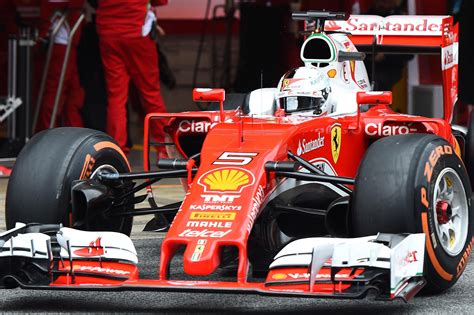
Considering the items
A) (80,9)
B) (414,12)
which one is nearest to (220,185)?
(80,9)

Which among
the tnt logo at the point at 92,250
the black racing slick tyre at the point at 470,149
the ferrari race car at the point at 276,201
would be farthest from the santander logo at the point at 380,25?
the tnt logo at the point at 92,250

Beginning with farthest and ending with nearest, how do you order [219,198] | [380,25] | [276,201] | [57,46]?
[57,46], [380,25], [276,201], [219,198]

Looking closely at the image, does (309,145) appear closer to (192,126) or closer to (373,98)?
(373,98)

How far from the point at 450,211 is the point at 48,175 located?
2.15m

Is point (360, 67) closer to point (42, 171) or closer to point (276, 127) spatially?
point (276, 127)

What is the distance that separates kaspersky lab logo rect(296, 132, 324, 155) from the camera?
25.8 ft

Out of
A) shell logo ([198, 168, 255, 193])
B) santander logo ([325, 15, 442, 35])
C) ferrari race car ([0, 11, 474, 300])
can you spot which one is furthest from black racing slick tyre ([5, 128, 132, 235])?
santander logo ([325, 15, 442, 35])

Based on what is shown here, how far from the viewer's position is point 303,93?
338 inches

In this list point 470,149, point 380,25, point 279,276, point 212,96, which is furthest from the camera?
point 380,25

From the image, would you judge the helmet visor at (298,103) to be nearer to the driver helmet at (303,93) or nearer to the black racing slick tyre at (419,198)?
the driver helmet at (303,93)

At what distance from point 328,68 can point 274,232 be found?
5.49 feet

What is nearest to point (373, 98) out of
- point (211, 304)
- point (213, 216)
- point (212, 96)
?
point (212, 96)

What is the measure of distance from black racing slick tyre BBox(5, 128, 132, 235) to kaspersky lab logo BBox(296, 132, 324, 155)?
116cm

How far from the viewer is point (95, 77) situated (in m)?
15.8
